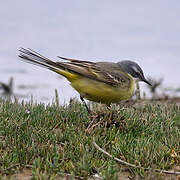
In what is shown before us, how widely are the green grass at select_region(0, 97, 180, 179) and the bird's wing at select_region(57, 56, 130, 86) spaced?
732 millimetres

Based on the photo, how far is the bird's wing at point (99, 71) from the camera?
6727 millimetres

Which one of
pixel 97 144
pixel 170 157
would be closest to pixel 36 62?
pixel 97 144

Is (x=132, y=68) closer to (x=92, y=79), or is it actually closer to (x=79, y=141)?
(x=92, y=79)

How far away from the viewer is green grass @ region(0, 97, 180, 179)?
4.16 meters

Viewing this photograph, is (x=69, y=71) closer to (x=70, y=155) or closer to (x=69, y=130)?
(x=69, y=130)

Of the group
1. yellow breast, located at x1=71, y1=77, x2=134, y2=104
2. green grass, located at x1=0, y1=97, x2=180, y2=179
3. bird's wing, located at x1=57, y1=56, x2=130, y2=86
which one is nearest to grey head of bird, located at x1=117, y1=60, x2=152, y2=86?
bird's wing, located at x1=57, y1=56, x2=130, y2=86

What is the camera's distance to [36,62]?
6.30 m

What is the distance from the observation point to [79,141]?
197 inches

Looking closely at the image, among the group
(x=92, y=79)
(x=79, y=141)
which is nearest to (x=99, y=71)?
(x=92, y=79)

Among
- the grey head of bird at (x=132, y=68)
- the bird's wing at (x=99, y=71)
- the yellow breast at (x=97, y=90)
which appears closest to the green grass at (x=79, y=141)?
the yellow breast at (x=97, y=90)

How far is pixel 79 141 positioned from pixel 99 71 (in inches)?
91.4

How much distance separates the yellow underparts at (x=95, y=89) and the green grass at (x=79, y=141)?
1.32 ft

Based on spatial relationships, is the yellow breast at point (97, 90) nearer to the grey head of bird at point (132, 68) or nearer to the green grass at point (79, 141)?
the green grass at point (79, 141)

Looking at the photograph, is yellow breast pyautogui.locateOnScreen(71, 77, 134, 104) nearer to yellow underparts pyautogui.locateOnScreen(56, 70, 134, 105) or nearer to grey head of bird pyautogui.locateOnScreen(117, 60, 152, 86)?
yellow underparts pyautogui.locateOnScreen(56, 70, 134, 105)
